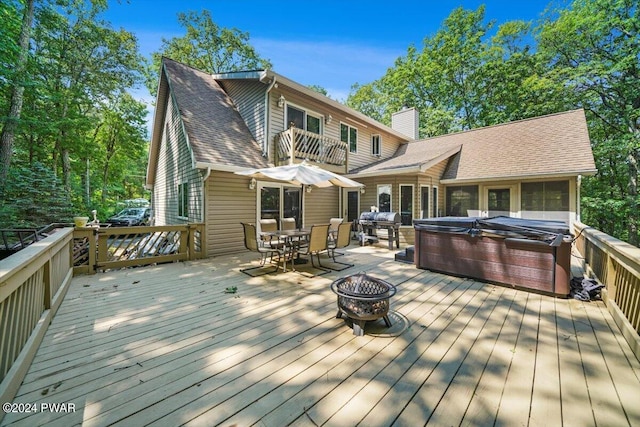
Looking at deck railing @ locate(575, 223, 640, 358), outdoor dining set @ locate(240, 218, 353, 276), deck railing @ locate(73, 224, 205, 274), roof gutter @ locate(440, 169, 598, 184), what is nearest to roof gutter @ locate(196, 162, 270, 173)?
deck railing @ locate(73, 224, 205, 274)

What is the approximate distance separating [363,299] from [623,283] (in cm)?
323

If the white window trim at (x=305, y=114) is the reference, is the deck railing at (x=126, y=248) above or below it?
below

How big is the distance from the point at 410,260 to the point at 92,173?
77.8 ft

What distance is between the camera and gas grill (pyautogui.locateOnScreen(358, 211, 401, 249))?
8.09 metres

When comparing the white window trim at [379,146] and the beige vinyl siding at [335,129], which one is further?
the white window trim at [379,146]

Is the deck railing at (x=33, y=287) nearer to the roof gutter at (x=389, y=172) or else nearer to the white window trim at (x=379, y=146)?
the roof gutter at (x=389, y=172)

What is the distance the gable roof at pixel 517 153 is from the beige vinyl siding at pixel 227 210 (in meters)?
4.69

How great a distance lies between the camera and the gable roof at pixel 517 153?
8.63m

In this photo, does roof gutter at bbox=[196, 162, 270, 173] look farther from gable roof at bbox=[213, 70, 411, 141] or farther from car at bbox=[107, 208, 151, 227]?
car at bbox=[107, 208, 151, 227]

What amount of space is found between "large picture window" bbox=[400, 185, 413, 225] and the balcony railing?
8.85 feet

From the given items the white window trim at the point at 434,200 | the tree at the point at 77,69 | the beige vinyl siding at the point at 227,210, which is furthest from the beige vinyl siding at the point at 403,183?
the tree at the point at 77,69

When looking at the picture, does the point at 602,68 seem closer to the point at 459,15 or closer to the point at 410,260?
the point at 459,15

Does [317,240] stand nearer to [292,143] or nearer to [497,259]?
[497,259]

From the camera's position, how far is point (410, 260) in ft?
20.0
